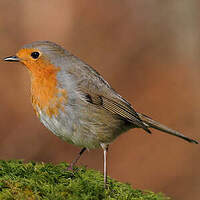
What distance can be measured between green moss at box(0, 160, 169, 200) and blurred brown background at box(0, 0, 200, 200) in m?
4.37

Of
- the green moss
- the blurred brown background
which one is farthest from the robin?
the blurred brown background

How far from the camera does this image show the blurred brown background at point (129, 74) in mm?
8406

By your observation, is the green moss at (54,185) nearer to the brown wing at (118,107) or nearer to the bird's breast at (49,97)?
the bird's breast at (49,97)

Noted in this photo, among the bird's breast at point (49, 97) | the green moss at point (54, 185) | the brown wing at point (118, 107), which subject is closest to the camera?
the green moss at point (54, 185)

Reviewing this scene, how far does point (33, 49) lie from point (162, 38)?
606cm

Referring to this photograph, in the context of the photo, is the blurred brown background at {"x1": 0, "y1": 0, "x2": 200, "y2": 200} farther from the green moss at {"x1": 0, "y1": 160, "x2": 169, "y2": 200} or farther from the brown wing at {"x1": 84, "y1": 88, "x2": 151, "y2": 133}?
the green moss at {"x1": 0, "y1": 160, "x2": 169, "y2": 200}

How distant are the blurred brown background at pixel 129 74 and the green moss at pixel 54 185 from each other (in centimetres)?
437

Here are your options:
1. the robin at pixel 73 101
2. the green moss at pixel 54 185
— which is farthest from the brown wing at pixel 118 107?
the green moss at pixel 54 185

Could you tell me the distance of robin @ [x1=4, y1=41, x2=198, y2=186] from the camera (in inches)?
158

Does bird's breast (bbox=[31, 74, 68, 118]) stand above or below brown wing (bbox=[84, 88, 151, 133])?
below

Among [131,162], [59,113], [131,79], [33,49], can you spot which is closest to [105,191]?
[59,113]

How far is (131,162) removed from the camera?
8.59m

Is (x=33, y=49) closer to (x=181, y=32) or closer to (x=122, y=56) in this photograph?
(x=122, y=56)

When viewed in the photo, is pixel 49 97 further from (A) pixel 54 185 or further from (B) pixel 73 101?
(A) pixel 54 185
